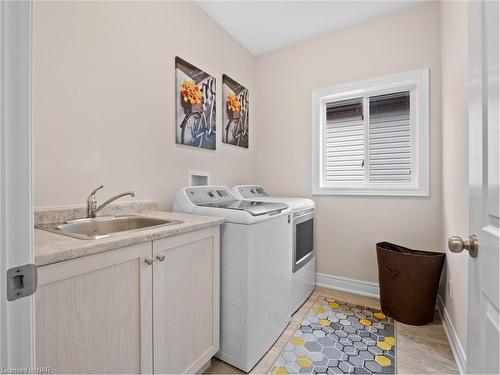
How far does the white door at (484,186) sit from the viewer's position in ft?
1.94

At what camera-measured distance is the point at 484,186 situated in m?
0.66

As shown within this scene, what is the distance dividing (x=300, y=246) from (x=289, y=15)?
213 cm

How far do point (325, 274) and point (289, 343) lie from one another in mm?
1070

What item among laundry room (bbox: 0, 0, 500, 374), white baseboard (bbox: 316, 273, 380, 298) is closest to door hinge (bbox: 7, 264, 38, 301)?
laundry room (bbox: 0, 0, 500, 374)

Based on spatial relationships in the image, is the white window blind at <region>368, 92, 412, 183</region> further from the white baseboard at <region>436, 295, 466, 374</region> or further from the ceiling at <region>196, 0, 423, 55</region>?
the white baseboard at <region>436, 295, 466, 374</region>

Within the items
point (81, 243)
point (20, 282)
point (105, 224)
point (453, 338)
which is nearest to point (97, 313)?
point (81, 243)

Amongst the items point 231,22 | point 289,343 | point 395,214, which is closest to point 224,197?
point 289,343

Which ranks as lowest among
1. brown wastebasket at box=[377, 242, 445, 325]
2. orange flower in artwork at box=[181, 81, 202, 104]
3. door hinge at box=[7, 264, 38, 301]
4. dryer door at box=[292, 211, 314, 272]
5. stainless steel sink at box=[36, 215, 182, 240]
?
brown wastebasket at box=[377, 242, 445, 325]

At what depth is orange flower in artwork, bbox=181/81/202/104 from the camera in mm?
2044

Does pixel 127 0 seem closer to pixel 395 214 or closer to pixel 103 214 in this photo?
pixel 103 214

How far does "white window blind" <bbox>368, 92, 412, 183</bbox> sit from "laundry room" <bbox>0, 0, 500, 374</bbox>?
0.01 metres

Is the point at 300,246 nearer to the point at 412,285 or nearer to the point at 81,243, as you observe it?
the point at 412,285

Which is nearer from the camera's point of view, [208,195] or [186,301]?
[186,301]

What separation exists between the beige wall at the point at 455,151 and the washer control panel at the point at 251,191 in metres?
1.63
